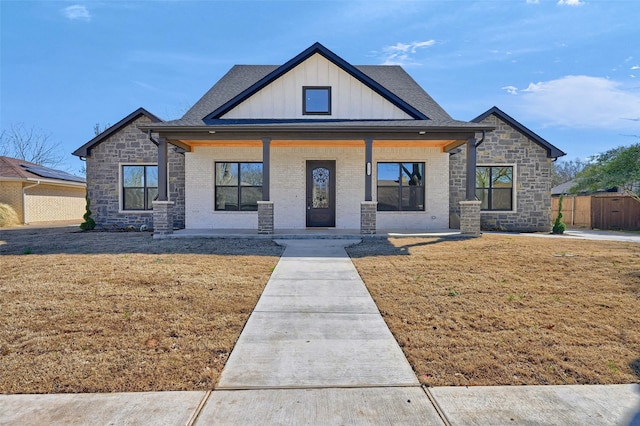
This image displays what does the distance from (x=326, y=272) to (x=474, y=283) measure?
8.32 ft

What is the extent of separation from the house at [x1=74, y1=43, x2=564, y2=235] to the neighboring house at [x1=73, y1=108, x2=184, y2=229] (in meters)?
0.04

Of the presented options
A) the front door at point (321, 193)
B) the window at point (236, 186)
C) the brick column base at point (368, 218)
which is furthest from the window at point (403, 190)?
the window at point (236, 186)

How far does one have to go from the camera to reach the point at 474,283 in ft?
18.7

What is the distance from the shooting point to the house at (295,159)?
35.8 ft

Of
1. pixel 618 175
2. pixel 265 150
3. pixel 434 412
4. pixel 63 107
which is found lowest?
pixel 434 412

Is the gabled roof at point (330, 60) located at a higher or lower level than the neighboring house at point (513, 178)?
higher

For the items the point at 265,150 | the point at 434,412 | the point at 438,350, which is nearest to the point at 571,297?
the point at 438,350

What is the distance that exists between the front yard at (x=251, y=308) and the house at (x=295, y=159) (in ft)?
13.4

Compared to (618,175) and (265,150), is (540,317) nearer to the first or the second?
(618,175)

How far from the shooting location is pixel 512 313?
441 cm

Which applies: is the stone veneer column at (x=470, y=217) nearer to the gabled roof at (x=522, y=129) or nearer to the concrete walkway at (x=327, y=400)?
the gabled roof at (x=522, y=129)

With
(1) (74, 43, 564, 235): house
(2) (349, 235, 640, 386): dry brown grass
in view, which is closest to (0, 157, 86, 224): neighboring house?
(1) (74, 43, 564, 235): house

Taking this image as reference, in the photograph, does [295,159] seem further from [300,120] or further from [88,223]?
[88,223]

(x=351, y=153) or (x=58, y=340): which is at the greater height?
(x=351, y=153)
